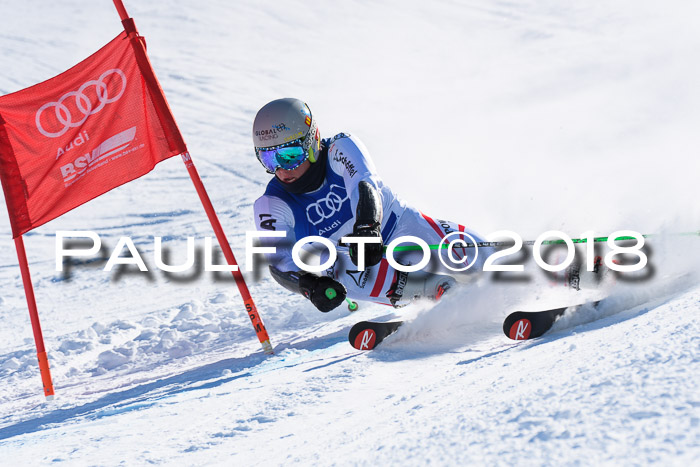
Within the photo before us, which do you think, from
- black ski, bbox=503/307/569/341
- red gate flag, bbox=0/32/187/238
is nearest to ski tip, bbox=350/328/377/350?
black ski, bbox=503/307/569/341

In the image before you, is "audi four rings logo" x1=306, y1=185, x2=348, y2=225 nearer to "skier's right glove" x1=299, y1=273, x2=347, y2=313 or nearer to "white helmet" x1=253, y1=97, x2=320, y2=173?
"white helmet" x1=253, y1=97, x2=320, y2=173

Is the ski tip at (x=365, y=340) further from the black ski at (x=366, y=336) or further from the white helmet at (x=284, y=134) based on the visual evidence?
the white helmet at (x=284, y=134)

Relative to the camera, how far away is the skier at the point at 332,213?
4.33 meters

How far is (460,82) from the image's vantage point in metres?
28.4

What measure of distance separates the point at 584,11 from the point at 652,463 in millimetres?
43282

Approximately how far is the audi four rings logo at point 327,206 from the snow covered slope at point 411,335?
0.95 meters

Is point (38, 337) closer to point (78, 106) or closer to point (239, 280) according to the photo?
point (239, 280)

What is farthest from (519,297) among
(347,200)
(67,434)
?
(67,434)

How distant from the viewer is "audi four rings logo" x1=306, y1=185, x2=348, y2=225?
15.4ft

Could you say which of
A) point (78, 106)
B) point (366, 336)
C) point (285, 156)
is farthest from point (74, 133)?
point (366, 336)

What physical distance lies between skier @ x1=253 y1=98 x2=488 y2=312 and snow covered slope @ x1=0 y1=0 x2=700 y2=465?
36 cm

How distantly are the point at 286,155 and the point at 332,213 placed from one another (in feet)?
1.91

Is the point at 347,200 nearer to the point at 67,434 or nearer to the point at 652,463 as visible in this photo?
the point at 67,434

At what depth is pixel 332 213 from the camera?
15.6 feet
